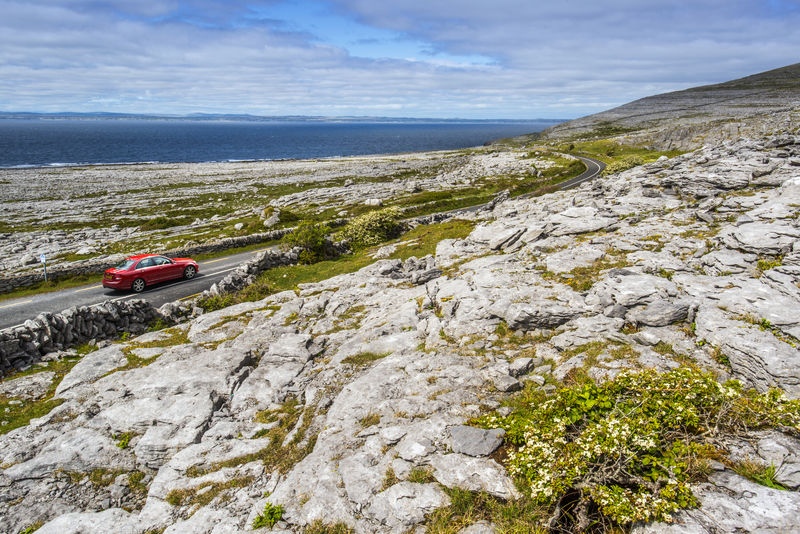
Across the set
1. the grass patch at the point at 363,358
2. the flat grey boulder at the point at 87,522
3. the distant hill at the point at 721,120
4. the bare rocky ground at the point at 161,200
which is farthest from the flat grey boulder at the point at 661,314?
the distant hill at the point at 721,120

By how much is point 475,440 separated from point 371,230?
32.9m

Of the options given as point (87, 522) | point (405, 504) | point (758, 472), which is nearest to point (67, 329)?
point (87, 522)

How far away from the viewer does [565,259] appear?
1888 cm

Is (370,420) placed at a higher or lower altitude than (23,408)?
higher

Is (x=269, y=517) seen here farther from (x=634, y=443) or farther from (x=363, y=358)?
(x=634, y=443)

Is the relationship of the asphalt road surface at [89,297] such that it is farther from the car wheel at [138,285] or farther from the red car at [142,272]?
the red car at [142,272]

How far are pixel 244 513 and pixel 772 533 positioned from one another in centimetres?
955

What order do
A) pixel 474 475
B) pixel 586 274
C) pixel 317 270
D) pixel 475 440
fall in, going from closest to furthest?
pixel 474 475 < pixel 475 440 < pixel 586 274 < pixel 317 270

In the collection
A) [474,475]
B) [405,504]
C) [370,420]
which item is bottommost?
[370,420]

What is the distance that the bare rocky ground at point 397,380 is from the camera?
28.0 ft

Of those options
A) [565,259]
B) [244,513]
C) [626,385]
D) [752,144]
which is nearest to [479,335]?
[626,385]

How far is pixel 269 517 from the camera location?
8.47 m

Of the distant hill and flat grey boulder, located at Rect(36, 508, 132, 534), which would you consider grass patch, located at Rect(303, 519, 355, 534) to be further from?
the distant hill


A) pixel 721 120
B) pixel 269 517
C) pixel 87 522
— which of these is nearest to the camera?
pixel 269 517
